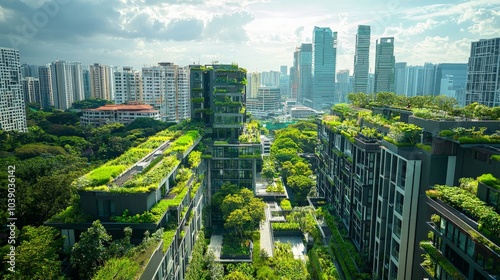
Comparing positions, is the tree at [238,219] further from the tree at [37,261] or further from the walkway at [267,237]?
the tree at [37,261]

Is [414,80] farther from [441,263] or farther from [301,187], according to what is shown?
[441,263]

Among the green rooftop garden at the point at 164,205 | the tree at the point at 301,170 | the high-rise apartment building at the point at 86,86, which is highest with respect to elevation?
the high-rise apartment building at the point at 86,86

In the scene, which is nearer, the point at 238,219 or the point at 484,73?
the point at 238,219

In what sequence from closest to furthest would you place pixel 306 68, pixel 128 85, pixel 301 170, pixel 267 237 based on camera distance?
pixel 267 237
pixel 301 170
pixel 128 85
pixel 306 68

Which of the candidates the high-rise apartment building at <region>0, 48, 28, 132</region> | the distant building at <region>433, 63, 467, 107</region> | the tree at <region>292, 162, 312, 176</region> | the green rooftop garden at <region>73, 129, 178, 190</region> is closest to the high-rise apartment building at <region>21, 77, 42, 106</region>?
the high-rise apartment building at <region>0, 48, 28, 132</region>

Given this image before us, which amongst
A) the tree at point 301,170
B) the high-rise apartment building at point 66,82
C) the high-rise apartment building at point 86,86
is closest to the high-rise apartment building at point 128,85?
the high-rise apartment building at point 66,82

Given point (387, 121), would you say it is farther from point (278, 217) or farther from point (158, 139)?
point (158, 139)

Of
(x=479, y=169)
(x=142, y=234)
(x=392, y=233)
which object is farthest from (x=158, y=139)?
(x=479, y=169)

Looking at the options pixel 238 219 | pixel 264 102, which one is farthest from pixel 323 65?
pixel 238 219
